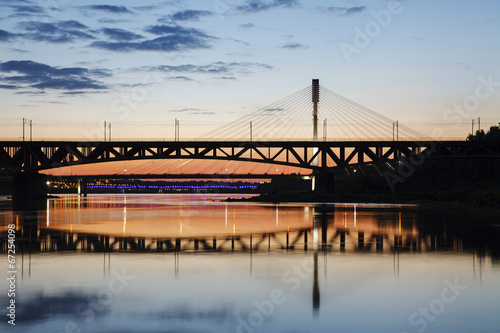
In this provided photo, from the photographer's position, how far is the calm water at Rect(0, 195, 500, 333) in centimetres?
1275

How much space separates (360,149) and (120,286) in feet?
358

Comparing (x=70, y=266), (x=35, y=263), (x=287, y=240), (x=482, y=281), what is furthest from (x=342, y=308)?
(x=287, y=240)

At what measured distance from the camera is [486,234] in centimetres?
3450

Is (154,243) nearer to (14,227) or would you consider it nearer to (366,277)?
(366,277)
